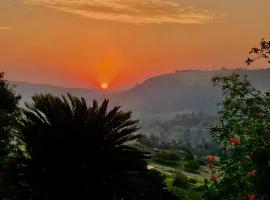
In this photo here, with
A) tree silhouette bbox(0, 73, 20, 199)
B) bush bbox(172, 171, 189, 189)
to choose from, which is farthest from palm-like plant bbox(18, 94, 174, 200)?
bush bbox(172, 171, 189, 189)

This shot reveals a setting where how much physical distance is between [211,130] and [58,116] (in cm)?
772

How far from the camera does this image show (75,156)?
1467 centimetres

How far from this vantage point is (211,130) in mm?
20094

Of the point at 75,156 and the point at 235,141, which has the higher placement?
the point at 235,141

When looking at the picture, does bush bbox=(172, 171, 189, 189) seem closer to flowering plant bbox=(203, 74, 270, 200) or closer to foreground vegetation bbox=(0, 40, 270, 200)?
flowering plant bbox=(203, 74, 270, 200)

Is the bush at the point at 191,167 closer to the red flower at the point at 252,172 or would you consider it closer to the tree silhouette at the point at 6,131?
the tree silhouette at the point at 6,131

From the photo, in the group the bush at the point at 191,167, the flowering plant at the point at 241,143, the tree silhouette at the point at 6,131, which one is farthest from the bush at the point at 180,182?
the flowering plant at the point at 241,143

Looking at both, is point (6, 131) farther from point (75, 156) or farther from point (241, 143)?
point (241, 143)

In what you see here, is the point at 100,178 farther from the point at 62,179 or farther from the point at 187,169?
the point at 187,169

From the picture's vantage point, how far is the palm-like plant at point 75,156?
14.3 meters

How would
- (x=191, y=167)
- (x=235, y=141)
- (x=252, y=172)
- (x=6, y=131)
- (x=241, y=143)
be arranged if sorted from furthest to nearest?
(x=191, y=167) < (x=6, y=131) < (x=235, y=141) < (x=241, y=143) < (x=252, y=172)

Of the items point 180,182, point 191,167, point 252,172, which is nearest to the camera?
point 252,172

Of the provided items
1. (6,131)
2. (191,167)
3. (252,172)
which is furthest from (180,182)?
(252,172)

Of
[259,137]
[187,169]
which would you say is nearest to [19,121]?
[259,137]
